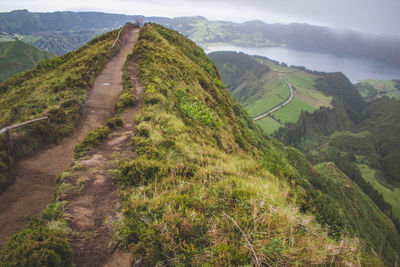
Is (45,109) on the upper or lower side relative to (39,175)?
upper

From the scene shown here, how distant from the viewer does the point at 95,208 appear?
387cm

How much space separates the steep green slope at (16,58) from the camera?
118312 mm

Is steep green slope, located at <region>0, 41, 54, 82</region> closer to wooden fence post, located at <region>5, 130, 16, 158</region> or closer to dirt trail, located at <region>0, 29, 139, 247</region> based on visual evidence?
dirt trail, located at <region>0, 29, 139, 247</region>

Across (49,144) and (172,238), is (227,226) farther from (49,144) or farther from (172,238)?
(49,144)

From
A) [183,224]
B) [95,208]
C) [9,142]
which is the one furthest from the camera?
[9,142]

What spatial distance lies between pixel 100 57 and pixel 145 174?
18155 mm

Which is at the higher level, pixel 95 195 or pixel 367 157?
pixel 95 195

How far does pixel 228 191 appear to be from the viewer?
3904 millimetres

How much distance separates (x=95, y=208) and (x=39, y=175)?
336 centimetres

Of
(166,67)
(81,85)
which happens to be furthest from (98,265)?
(166,67)

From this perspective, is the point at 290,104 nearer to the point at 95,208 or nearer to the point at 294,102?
the point at 294,102

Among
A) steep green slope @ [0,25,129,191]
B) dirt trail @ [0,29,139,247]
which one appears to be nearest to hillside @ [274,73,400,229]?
dirt trail @ [0,29,139,247]

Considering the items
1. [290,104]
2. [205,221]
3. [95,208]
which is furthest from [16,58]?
[290,104]

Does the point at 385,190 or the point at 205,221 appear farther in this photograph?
the point at 385,190
